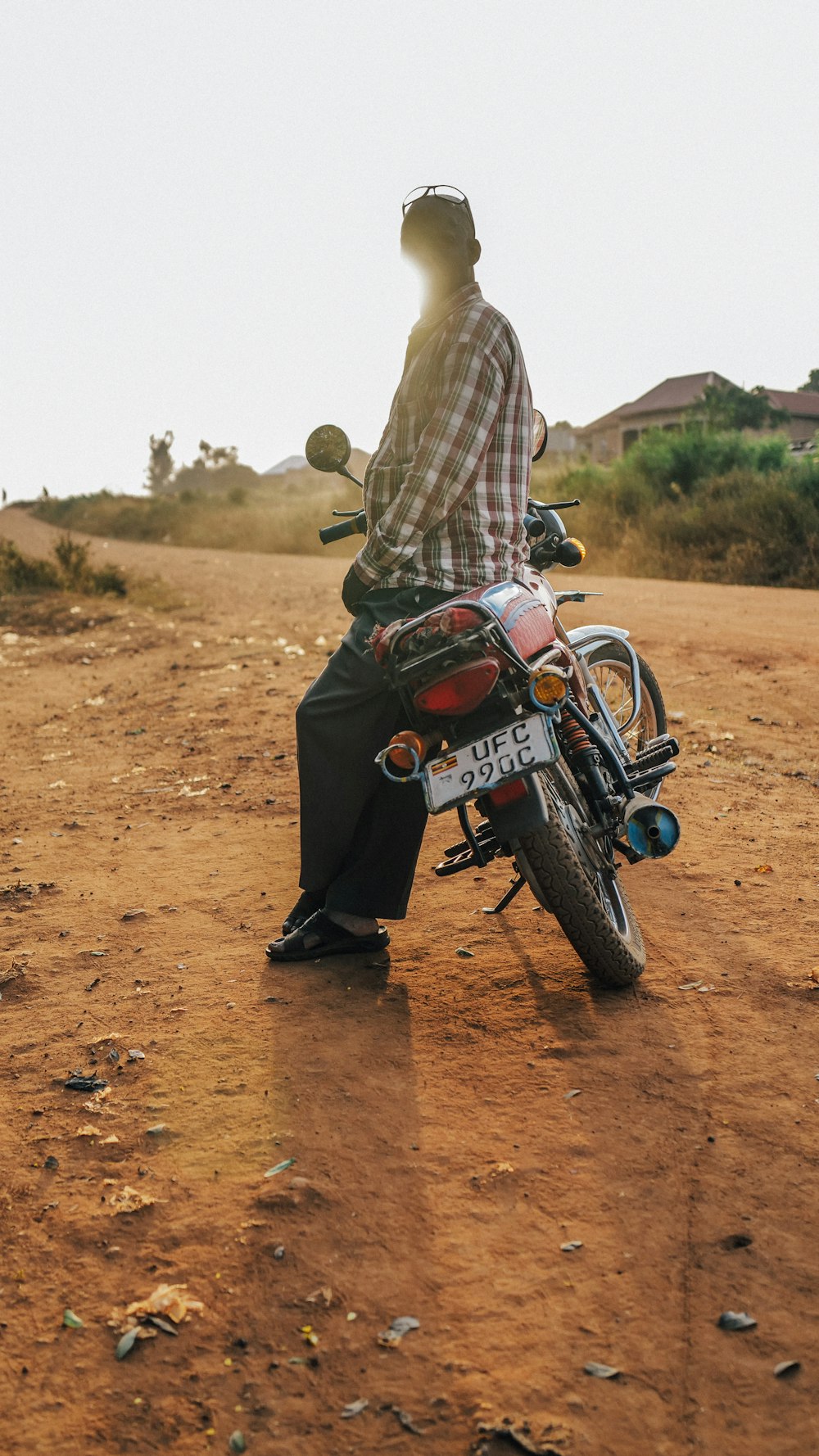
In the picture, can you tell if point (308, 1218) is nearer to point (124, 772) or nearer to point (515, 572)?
point (515, 572)

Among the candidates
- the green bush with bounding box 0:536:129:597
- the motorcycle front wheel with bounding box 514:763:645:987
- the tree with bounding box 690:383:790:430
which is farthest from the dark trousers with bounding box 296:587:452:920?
the tree with bounding box 690:383:790:430

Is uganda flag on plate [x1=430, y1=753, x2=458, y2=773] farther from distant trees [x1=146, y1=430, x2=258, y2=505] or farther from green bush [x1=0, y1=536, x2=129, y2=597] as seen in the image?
distant trees [x1=146, y1=430, x2=258, y2=505]

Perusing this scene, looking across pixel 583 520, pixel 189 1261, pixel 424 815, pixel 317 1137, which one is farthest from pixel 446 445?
pixel 583 520

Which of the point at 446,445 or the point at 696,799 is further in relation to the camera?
the point at 696,799

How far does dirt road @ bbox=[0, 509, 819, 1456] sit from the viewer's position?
5.98 ft

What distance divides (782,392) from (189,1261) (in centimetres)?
5162

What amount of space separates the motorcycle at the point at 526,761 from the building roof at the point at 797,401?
151 feet

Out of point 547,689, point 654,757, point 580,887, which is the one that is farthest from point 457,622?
point 654,757

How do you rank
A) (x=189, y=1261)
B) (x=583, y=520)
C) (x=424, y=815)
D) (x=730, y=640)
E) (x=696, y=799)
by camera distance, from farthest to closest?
(x=583, y=520) → (x=730, y=640) → (x=696, y=799) → (x=424, y=815) → (x=189, y=1261)

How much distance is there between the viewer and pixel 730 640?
8.48 meters

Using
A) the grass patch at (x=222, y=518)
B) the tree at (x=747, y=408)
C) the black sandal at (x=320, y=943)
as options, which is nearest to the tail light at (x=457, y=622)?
the black sandal at (x=320, y=943)

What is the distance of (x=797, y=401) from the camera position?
1889 inches

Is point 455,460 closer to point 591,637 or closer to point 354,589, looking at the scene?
point 354,589

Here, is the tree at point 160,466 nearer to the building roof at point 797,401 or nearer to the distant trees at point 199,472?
the distant trees at point 199,472
